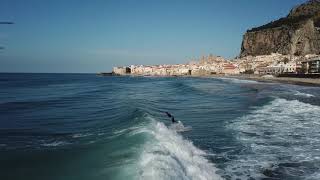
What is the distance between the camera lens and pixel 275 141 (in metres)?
14.9

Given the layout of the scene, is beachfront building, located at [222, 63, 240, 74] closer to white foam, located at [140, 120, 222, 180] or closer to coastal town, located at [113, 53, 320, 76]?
coastal town, located at [113, 53, 320, 76]

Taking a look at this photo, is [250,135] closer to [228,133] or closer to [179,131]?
[228,133]

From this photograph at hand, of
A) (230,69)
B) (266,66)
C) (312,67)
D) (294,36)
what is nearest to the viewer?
(312,67)

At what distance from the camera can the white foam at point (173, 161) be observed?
9.52 m

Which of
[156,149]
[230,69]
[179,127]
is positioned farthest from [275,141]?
[230,69]

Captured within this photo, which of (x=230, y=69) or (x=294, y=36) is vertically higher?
(x=294, y=36)

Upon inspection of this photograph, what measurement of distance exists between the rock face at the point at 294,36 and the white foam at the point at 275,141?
146 meters

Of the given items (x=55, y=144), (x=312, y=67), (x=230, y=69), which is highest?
(x=312, y=67)

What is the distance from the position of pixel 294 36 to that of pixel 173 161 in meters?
167

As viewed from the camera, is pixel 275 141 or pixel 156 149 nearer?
pixel 156 149

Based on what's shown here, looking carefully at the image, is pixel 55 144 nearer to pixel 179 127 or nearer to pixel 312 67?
pixel 179 127

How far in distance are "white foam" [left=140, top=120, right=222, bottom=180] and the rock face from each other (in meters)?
156

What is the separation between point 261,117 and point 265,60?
14493cm

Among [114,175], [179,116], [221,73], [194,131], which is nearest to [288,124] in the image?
[194,131]
